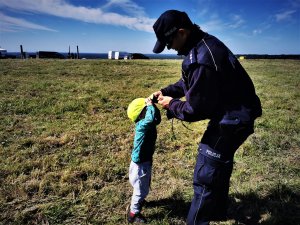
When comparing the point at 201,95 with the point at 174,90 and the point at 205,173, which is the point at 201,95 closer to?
the point at 205,173

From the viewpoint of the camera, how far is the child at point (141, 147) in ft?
11.2

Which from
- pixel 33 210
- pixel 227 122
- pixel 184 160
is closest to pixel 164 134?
pixel 184 160

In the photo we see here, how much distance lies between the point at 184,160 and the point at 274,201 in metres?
1.87

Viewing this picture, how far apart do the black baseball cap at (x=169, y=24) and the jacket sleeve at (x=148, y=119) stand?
964 mm

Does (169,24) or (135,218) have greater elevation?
(169,24)

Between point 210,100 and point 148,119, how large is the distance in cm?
106

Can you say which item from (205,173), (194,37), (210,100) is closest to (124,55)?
(194,37)

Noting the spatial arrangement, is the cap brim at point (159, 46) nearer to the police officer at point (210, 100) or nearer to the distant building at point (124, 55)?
the police officer at point (210, 100)

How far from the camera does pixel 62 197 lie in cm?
408

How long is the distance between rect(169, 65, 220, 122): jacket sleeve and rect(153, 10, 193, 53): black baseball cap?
0.46 m

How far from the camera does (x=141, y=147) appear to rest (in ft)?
11.4

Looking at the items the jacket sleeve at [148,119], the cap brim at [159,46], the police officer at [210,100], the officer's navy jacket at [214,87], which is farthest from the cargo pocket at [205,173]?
the cap brim at [159,46]

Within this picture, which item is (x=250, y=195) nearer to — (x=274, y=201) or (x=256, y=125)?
(x=274, y=201)

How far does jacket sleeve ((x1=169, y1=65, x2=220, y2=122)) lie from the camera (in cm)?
244
